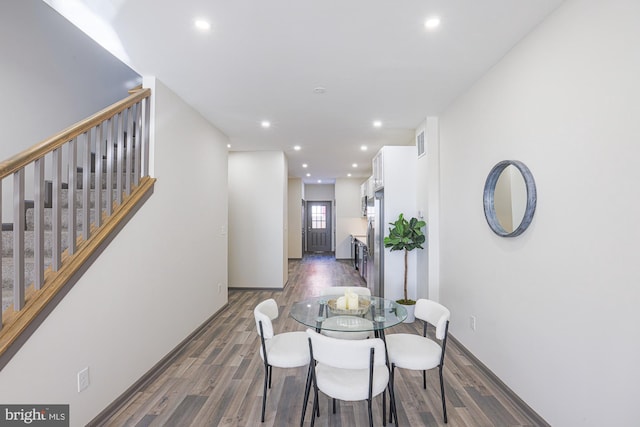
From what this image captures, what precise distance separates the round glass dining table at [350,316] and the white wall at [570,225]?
0.92 metres

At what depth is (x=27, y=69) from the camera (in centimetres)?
270

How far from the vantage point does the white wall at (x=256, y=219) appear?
5.80 metres

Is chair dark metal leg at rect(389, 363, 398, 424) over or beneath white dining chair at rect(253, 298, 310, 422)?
beneath

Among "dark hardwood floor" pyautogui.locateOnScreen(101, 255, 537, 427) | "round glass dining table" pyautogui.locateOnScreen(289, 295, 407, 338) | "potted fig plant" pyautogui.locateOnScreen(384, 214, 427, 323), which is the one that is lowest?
"dark hardwood floor" pyautogui.locateOnScreen(101, 255, 537, 427)

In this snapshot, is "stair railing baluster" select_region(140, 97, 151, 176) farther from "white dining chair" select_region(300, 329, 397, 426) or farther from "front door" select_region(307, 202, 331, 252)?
"front door" select_region(307, 202, 331, 252)

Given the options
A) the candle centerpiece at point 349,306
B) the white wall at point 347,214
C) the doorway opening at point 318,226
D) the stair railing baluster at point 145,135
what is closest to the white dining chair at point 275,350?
the candle centerpiece at point 349,306

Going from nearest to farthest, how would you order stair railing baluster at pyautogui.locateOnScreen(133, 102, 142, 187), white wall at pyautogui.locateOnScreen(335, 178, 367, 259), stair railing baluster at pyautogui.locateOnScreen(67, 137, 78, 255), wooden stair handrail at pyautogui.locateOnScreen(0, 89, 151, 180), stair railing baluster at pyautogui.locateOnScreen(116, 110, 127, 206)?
wooden stair handrail at pyautogui.locateOnScreen(0, 89, 151, 180) → stair railing baluster at pyautogui.locateOnScreen(67, 137, 78, 255) → stair railing baluster at pyautogui.locateOnScreen(116, 110, 127, 206) → stair railing baluster at pyautogui.locateOnScreen(133, 102, 142, 187) → white wall at pyautogui.locateOnScreen(335, 178, 367, 259)

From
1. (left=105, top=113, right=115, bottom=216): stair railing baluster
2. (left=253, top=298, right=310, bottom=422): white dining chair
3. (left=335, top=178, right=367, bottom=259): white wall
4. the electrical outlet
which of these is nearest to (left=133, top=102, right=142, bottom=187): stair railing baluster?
(left=105, top=113, right=115, bottom=216): stair railing baluster

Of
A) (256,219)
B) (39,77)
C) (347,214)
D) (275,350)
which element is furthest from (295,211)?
(275,350)

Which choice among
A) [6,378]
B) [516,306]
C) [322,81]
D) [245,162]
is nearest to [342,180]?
[245,162]

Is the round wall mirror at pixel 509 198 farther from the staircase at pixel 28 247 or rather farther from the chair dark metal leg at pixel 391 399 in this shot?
the staircase at pixel 28 247

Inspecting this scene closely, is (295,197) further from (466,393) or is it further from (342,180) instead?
(466,393)

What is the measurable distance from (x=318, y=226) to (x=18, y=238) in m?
10.0

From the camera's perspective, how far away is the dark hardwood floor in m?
2.11
